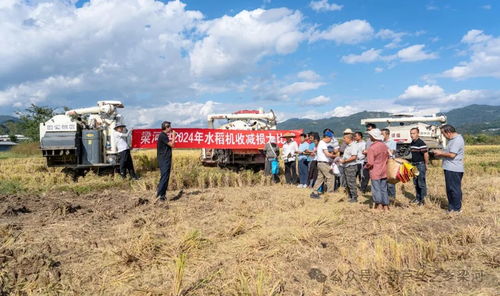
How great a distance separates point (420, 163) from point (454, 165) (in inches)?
43.0

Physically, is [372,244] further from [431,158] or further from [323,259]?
[431,158]

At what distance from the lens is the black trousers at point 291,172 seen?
9.94 meters

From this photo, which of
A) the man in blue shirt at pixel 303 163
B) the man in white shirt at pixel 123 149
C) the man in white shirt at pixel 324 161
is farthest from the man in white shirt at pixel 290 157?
the man in white shirt at pixel 123 149

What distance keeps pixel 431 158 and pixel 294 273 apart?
1523cm

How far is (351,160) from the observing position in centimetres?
732

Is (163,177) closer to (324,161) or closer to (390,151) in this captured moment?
(324,161)

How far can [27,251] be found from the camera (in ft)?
14.1

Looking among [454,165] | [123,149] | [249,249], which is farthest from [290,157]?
[249,249]

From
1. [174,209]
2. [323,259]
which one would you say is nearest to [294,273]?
[323,259]

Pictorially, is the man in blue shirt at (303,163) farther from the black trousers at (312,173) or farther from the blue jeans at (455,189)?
the blue jeans at (455,189)

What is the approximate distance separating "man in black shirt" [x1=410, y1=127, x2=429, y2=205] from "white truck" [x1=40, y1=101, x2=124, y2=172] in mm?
8435

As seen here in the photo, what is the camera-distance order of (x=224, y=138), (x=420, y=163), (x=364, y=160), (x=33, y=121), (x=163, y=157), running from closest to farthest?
1. (x=420, y=163)
2. (x=163, y=157)
3. (x=364, y=160)
4. (x=224, y=138)
5. (x=33, y=121)

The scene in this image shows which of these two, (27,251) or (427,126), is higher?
(427,126)

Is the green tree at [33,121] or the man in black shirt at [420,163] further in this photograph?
the green tree at [33,121]
